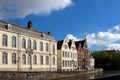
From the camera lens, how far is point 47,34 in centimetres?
6281

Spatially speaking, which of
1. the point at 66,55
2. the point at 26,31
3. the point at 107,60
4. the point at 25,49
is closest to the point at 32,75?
the point at 25,49

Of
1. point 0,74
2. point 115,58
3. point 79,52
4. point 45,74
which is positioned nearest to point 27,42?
point 45,74

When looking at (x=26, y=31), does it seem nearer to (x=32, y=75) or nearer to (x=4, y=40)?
(x=4, y=40)

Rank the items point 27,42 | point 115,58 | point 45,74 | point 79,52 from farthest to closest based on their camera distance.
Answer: point 115,58
point 79,52
point 27,42
point 45,74

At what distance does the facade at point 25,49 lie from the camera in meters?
47.5

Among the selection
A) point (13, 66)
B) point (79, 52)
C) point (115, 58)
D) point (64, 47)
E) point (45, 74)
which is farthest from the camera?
point (115, 58)

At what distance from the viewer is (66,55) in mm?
74625

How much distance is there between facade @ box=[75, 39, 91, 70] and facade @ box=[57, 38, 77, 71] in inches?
173

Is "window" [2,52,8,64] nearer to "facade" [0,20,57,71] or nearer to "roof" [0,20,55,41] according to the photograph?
"facade" [0,20,57,71]

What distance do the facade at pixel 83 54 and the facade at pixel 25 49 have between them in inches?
890

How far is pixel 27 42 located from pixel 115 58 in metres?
67.6

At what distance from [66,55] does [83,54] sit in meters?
15.4

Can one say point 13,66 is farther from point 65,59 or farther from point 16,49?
point 65,59

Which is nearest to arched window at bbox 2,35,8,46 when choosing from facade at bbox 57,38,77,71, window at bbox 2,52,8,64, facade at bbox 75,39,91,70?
window at bbox 2,52,8,64
